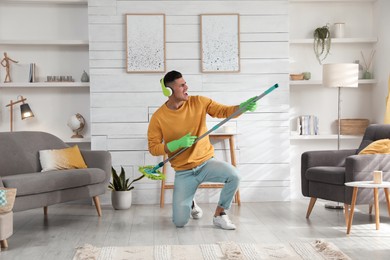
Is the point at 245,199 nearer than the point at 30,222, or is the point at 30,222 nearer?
the point at 30,222

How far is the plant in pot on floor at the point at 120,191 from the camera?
6645 millimetres

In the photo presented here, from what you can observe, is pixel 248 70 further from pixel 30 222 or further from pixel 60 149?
pixel 30 222

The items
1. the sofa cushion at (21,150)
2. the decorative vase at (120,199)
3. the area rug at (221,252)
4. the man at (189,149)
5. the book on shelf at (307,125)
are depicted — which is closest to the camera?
the area rug at (221,252)

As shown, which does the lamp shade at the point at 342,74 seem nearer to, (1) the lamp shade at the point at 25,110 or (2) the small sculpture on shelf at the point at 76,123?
(2) the small sculpture on shelf at the point at 76,123

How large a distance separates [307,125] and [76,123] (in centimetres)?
251

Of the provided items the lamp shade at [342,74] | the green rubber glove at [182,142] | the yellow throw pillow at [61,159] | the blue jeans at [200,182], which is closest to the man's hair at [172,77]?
the green rubber glove at [182,142]

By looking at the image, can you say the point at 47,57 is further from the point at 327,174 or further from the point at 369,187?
the point at 369,187

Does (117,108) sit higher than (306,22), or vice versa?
(306,22)

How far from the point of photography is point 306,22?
755cm

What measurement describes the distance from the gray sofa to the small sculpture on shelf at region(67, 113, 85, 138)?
703 millimetres

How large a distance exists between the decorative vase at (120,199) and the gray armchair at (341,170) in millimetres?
1791

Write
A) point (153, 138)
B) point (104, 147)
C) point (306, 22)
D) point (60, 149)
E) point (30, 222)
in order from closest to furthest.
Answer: point (153, 138) < point (30, 222) < point (60, 149) < point (104, 147) < point (306, 22)

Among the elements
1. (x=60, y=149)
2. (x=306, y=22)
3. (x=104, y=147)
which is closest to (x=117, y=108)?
(x=104, y=147)

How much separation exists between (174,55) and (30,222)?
2.34 m
